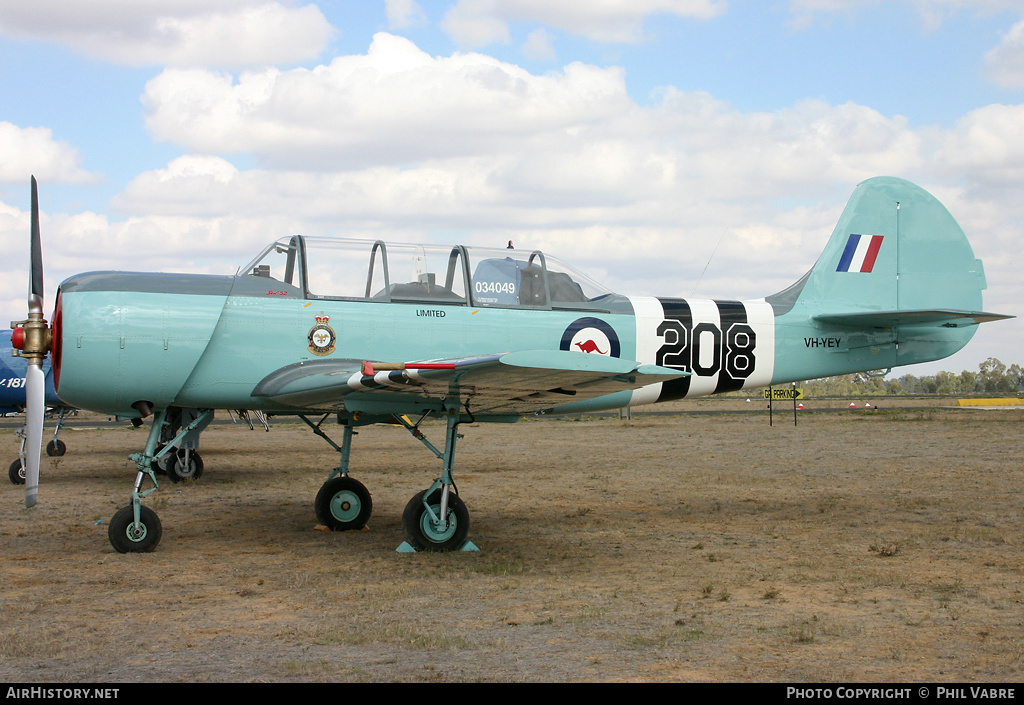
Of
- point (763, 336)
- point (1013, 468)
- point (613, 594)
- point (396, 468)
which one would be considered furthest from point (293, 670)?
point (1013, 468)

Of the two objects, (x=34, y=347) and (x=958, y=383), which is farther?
(x=958, y=383)

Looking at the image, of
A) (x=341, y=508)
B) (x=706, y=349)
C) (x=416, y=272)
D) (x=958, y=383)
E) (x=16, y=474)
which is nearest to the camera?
(x=416, y=272)

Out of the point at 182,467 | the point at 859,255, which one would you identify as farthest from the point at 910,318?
the point at 182,467

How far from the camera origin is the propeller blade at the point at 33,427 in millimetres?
7637

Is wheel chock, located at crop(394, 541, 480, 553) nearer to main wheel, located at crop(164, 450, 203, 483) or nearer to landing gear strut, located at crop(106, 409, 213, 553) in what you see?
landing gear strut, located at crop(106, 409, 213, 553)

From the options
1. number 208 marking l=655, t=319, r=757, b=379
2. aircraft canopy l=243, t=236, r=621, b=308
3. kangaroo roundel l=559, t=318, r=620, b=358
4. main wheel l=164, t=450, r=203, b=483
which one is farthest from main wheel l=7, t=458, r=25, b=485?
→ number 208 marking l=655, t=319, r=757, b=379

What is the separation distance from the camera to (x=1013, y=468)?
15531 millimetres

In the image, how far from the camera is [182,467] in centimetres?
1429

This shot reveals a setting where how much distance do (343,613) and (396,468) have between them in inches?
426

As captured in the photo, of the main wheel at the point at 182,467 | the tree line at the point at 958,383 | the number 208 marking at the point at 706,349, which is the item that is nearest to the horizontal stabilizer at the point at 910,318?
the number 208 marking at the point at 706,349

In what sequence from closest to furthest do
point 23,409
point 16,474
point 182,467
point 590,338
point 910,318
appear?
1. point 590,338
2. point 910,318
3. point 182,467
4. point 16,474
5. point 23,409

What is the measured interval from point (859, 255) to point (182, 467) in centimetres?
1081

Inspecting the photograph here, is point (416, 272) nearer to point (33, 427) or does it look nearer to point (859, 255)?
point (33, 427)

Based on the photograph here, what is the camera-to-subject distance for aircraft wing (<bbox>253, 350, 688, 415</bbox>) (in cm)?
658
